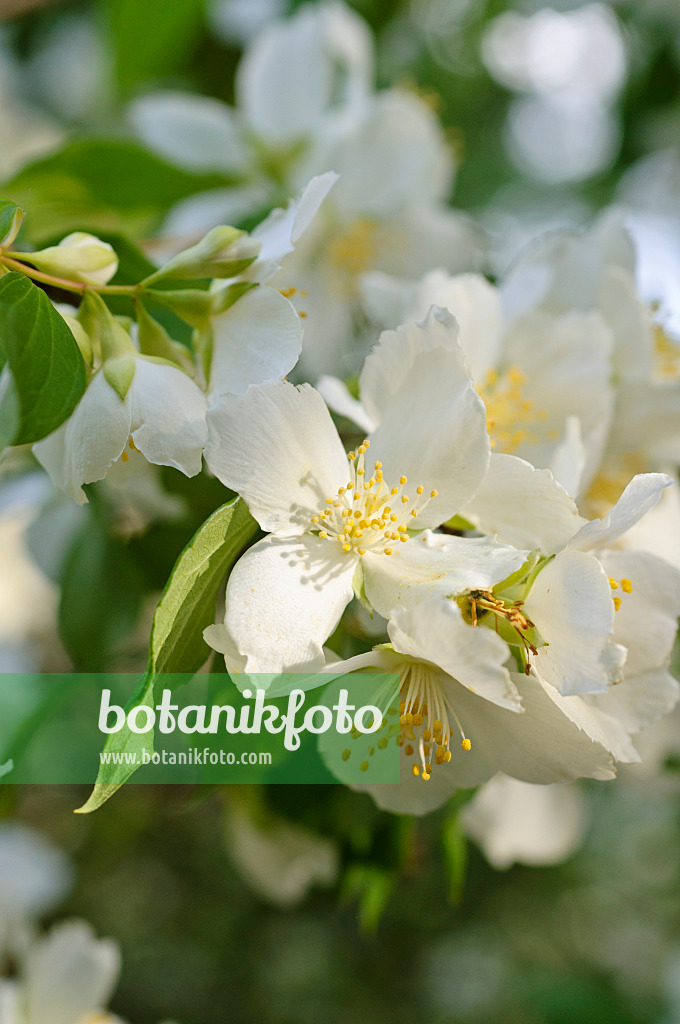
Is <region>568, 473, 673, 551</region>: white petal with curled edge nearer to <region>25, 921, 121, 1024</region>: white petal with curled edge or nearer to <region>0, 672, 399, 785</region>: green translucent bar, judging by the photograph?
<region>0, 672, 399, 785</region>: green translucent bar

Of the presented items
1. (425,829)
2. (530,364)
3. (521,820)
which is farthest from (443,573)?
(425,829)

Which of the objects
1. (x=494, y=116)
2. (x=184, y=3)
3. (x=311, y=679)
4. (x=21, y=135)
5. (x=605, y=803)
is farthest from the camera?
(x=21, y=135)

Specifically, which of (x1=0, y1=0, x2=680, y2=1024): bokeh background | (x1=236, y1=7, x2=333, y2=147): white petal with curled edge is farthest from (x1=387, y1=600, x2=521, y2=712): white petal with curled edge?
(x1=0, y1=0, x2=680, y2=1024): bokeh background

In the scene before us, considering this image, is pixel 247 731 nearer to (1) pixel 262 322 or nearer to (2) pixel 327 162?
(1) pixel 262 322

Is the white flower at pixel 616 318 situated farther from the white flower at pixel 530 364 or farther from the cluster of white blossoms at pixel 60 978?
the cluster of white blossoms at pixel 60 978

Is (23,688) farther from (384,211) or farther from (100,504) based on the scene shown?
(384,211)

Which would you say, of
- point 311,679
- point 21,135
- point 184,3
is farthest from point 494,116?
point 311,679
